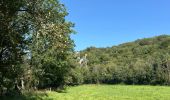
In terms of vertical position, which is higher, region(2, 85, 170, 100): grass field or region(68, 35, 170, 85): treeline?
region(68, 35, 170, 85): treeline

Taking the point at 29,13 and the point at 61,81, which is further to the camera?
the point at 61,81

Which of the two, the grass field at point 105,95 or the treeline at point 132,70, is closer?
the grass field at point 105,95

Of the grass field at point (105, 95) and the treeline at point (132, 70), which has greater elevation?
the treeline at point (132, 70)

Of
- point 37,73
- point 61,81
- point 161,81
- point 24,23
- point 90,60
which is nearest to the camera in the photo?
point 24,23

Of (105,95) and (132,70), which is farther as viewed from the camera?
(132,70)

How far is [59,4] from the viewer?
19469 mm

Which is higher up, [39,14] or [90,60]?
[90,60]

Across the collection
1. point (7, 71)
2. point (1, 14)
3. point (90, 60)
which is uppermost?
point (90, 60)

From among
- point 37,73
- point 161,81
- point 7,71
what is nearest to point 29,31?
point 7,71

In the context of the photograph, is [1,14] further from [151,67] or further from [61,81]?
[151,67]

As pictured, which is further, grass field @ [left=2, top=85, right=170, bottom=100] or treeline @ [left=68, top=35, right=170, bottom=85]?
treeline @ [left=68, top=35, right=170, bottom=85]

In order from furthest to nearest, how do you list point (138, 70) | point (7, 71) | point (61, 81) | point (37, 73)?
1. point (138, 70)
2. point (61, 81)
3. point (37, 73)
4. point (7, 71)

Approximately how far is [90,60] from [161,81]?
197 ft

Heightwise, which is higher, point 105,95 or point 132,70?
point 132,70
